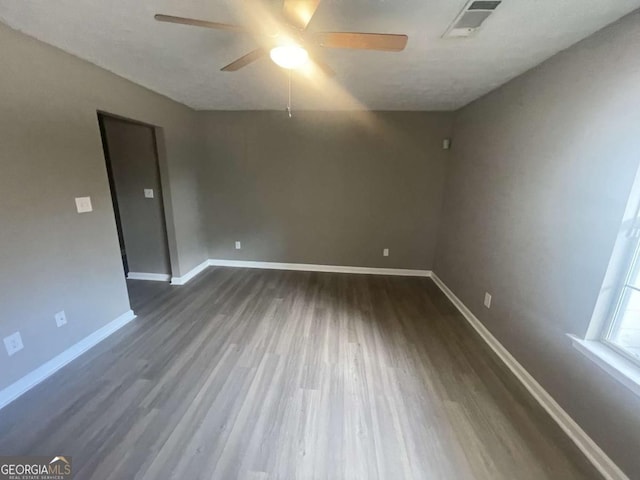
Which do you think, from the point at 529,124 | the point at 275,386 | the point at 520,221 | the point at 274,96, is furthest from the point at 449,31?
the point at 275,386

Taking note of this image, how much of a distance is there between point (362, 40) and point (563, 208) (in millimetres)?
1634

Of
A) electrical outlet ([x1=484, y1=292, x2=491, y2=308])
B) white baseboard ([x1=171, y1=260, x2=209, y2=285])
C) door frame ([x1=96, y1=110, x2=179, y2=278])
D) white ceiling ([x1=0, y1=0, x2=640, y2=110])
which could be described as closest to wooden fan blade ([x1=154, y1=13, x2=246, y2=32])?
white ceiling ([x1=0, y1=0, x2=640, y2=110])

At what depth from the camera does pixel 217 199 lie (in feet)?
13.5

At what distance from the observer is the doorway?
334 centimetres

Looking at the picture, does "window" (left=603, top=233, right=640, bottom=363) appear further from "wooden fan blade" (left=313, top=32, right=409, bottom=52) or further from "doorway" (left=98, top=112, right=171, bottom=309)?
"doorway" (left=98, top=112, right=171, bottom=309)

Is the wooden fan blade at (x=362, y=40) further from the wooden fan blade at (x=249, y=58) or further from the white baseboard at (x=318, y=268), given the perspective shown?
the white baseboard at (x=318, y=268)

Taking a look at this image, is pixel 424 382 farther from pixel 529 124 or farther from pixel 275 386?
pixel 529 124

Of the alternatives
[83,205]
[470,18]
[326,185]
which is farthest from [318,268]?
[470,18]

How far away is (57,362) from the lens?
205 cm

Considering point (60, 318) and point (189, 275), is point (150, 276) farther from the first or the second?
point (60, 318)

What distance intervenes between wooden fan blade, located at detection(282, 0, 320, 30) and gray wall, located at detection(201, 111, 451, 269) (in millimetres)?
2478

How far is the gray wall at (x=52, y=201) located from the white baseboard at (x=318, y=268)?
1.72 metres

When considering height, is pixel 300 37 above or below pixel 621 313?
above

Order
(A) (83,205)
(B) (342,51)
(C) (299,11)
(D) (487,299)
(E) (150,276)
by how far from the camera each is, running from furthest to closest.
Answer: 1. (E) (150,276)
2. (D) (487,299)
3. (A) (83,205)
4. (B) (342,51)
5. (C) (299,11)
